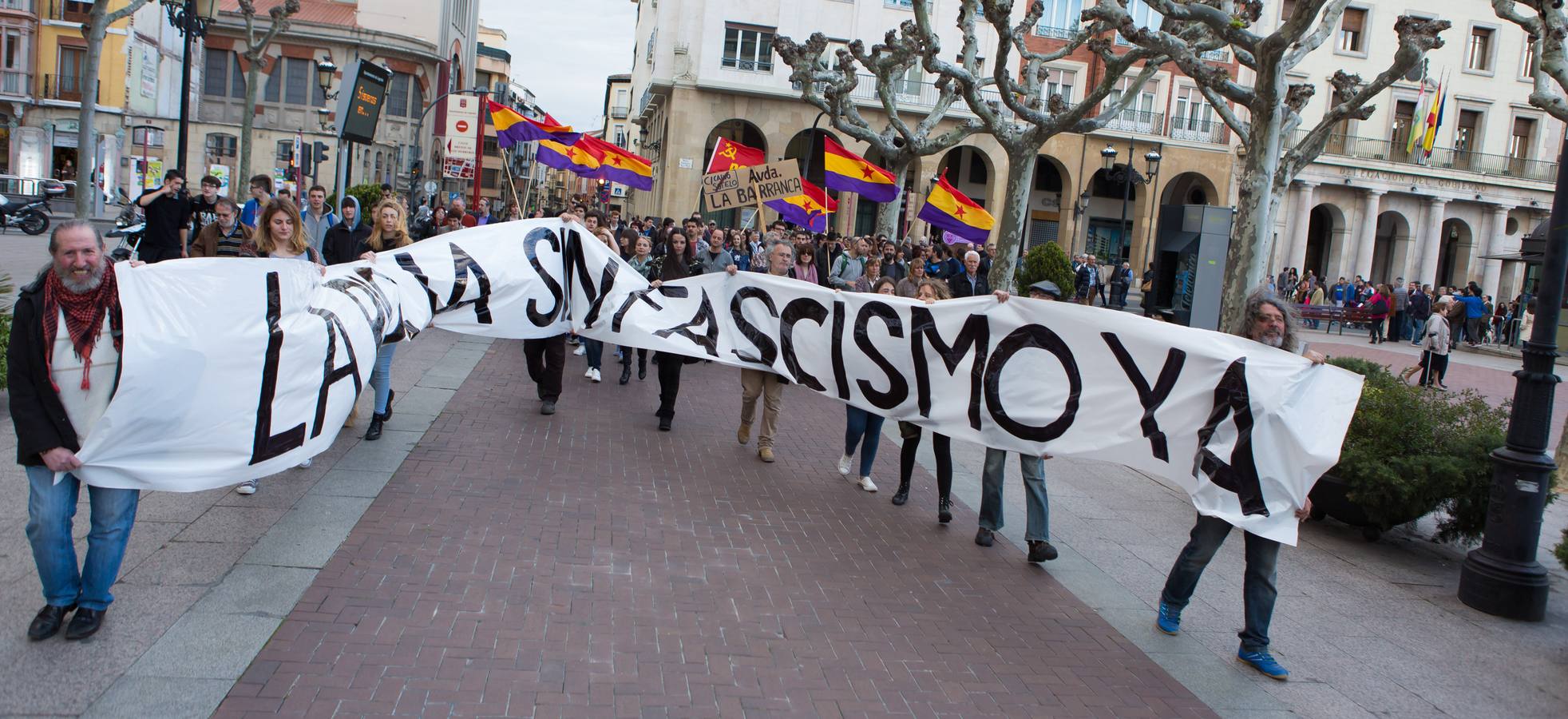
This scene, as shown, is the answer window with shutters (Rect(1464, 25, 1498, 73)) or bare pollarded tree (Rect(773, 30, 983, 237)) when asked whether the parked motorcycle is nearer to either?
bare pollarded tree (Rect(773, 30, 983, 237))

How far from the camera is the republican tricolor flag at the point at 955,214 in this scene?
2117 cm

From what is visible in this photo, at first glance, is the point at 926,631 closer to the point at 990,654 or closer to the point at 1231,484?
the point at 990,654

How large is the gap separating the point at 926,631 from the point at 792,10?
39.1 metres

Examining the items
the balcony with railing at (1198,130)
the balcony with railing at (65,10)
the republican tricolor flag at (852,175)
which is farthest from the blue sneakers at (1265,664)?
the balcony with railing at (65,10)

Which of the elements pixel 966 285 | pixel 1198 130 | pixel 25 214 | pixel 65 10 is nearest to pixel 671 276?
pixel 966 285

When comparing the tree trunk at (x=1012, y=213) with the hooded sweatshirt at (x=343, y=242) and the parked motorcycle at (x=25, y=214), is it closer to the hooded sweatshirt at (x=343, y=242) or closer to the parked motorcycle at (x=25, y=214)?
the hooded sweatshirt at (x=343, y=242)

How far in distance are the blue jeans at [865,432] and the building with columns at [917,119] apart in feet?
97.7

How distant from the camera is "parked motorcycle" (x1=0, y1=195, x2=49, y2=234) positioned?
98.4ft

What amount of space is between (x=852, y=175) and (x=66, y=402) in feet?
60.8

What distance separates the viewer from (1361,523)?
325 inches

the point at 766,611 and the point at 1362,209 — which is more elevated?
the point at 1362,209

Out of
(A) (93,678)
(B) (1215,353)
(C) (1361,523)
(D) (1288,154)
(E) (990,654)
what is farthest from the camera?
(D) (1288,154)

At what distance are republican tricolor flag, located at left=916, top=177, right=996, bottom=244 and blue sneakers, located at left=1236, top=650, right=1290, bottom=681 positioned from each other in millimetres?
15754

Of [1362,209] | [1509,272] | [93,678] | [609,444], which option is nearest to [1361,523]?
[609,444]
